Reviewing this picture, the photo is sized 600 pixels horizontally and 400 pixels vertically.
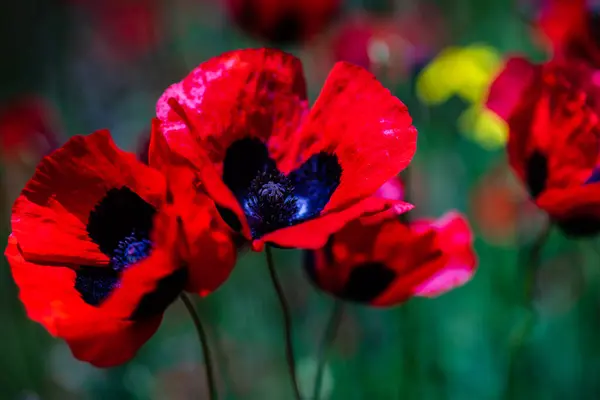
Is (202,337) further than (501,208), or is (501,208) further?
(501,208)

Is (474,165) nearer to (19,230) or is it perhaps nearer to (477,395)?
(477,395)

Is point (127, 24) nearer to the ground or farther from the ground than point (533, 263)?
nearer to the ground

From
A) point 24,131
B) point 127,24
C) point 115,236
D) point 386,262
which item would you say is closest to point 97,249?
point 115,236

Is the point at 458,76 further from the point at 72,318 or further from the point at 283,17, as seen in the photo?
the point at 72,318

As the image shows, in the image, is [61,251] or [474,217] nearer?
[61,251]

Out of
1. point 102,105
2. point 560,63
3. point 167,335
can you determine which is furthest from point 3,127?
point 560,63

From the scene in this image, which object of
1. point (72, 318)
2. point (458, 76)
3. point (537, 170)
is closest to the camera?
point (72, 318)

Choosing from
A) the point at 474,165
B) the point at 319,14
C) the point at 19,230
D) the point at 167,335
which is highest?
the point at 19,230
